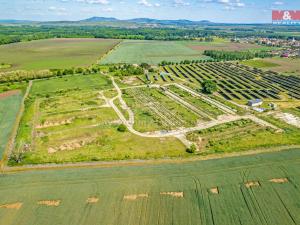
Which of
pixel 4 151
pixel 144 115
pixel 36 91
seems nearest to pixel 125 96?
pixel 144 115

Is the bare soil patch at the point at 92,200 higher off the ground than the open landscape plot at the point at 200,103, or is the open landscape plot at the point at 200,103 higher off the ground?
the open landscape plot at the point at 200,103

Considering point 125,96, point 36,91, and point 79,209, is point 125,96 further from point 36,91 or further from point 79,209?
point 79,209

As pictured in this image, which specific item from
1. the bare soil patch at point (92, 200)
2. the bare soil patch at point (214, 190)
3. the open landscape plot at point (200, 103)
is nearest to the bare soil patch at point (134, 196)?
the bare soil patch at point (92, 200)

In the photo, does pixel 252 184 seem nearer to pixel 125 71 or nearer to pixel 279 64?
pixel 125 71

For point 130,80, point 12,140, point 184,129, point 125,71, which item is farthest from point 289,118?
point 125,71

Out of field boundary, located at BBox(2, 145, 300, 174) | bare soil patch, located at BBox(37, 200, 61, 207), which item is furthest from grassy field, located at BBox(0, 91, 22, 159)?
bare soil patch, located at BBox(37, 200, 61, 207)

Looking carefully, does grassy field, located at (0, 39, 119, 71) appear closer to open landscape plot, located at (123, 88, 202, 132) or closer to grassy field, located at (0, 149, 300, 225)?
open landscape plot, located at (123, 88, 202, 132)

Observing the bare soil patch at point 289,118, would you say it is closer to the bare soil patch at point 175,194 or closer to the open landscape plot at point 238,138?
the open landscape plot at point 238,138
